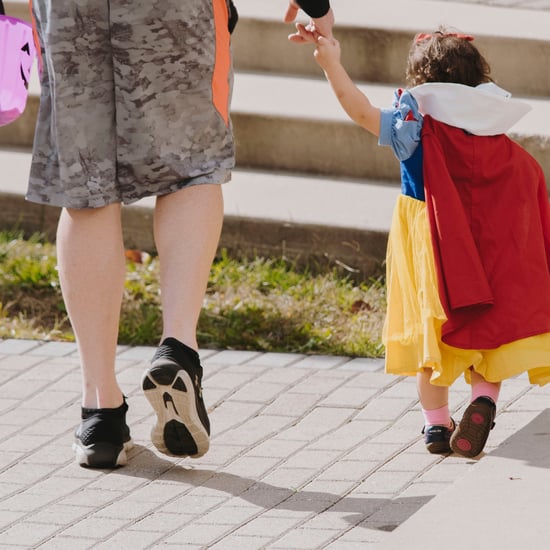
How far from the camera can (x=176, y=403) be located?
3561mm

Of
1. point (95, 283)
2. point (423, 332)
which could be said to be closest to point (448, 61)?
point (423, 332)

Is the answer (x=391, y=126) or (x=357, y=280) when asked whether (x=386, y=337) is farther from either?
(x=357, y=280)

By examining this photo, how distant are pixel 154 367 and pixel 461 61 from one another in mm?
1263

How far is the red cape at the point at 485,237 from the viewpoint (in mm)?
3824

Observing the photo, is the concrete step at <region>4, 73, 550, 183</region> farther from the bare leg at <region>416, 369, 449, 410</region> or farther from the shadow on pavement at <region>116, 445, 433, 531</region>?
the shadow on pavement at <region>116, 445, 433, 531</region>

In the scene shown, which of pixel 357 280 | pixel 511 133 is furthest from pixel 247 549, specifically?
pixel 511 133

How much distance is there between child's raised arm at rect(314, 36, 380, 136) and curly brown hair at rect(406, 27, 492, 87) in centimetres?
19

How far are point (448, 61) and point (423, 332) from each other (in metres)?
0.78

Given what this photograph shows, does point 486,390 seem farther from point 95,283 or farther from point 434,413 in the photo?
point 95,283

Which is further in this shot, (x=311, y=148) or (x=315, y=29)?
(x=311, y=148)

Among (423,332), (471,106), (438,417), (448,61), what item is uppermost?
(448,61)

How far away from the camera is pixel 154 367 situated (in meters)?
3.56

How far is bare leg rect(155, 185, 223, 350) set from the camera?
3.73 meters

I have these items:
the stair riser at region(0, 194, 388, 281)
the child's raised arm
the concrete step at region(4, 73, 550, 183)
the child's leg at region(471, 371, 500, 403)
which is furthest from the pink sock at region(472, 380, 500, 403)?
the concrete step at region(4, 73, 550, 183)
